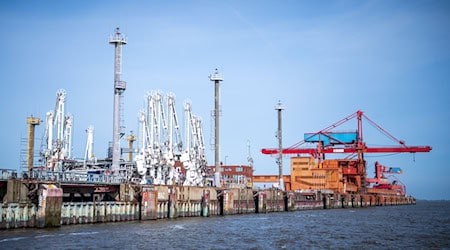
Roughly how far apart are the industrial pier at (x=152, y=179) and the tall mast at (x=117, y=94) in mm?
102

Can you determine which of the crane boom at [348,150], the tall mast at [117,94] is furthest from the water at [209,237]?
the crane boom at [348,150]

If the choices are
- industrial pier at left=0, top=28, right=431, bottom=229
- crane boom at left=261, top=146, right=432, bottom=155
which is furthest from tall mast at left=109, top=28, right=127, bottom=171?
crane boom at left=261, top=146, right=432, bottom=155

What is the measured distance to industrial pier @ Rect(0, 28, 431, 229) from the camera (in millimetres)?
43344

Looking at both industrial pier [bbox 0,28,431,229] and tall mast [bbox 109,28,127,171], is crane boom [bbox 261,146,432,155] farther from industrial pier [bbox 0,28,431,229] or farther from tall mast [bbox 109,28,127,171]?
tall mast [bbox 109,28,127,171]

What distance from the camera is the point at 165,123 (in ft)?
244

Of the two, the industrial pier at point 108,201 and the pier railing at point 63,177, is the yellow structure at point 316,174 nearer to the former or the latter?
the industrial pier at point 108,201

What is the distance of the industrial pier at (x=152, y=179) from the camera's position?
4334cm

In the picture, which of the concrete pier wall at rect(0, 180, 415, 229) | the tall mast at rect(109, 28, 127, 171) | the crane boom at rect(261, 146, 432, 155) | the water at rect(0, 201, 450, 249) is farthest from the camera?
the crane boom at rect(261, 146, 432, 155)

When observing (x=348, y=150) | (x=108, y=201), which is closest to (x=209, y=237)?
(x=108, y=201)

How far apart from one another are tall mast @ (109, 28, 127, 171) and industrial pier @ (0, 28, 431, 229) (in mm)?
102

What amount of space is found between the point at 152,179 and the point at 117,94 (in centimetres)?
1344

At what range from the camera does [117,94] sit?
5903cm

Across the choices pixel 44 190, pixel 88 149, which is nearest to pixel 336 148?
pixel 88 149

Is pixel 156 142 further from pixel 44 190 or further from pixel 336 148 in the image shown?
pixel 336 148
